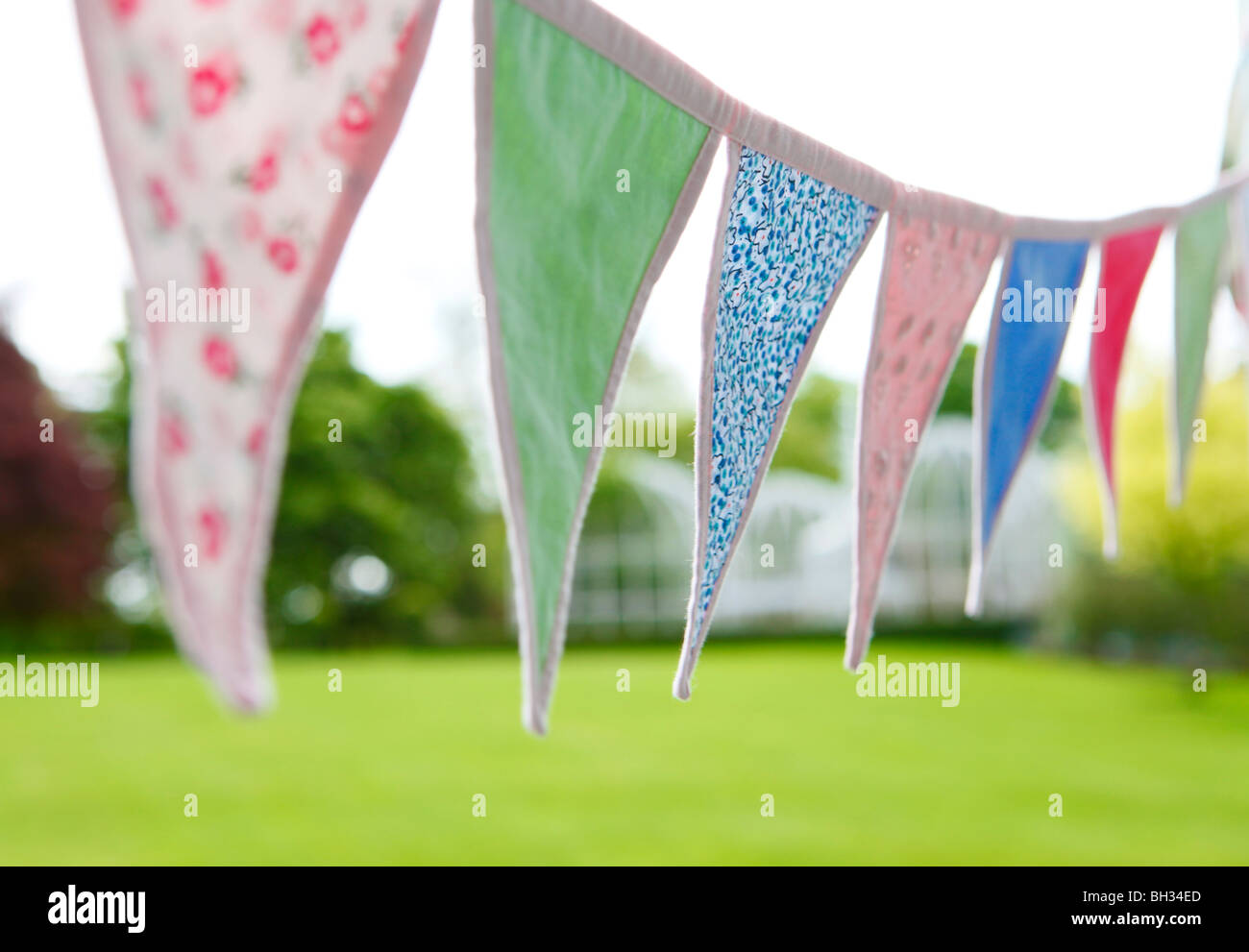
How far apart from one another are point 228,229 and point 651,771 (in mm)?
8595

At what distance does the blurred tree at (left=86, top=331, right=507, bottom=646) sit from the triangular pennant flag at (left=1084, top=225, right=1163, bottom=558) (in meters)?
12.9

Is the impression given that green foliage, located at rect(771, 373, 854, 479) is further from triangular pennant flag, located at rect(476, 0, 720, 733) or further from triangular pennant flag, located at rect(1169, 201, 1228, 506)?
triangular pennant flag, located at rect(476, 0, 720, 733)

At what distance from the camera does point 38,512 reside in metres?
13.3

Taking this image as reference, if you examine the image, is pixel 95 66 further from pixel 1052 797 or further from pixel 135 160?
pixel 1052 797

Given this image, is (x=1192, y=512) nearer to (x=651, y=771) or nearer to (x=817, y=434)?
(x=651, y=771)

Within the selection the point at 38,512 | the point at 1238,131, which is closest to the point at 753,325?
→ the point at 1238,131

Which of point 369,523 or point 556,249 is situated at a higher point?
point 369,523

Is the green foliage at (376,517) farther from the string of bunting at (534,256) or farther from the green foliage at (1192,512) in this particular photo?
the string of bunting at (534,256)

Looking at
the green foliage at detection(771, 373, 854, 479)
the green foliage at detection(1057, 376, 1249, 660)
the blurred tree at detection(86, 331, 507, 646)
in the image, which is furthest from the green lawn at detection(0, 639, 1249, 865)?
the green foliage at detection(771, 373, 854, 479)

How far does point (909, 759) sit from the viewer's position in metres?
9.20

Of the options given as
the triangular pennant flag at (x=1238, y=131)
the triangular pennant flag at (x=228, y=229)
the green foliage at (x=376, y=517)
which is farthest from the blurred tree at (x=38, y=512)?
the triangular pennant flag at (x=228, y=229)

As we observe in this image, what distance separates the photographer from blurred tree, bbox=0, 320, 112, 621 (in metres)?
13.1

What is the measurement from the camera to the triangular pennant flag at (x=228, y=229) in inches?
24.8
